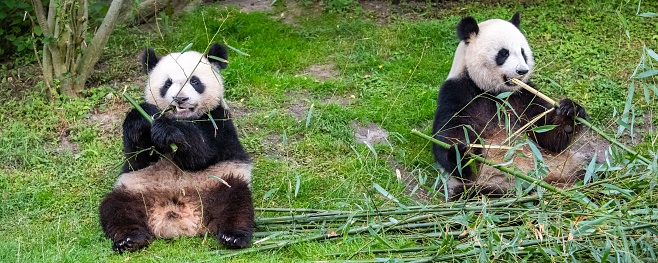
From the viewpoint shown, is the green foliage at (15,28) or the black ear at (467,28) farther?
the green foliage at (15,28)

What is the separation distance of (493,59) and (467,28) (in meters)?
0.37

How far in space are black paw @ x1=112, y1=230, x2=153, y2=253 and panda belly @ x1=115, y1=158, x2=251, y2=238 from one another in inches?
7.3

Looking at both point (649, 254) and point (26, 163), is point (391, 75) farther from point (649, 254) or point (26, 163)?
point (649, 254)

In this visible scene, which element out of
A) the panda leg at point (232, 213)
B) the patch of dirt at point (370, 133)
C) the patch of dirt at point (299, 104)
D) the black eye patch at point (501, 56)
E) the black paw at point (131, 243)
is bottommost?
the patch of dirt at point (299, 104)

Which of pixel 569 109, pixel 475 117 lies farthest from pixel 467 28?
pixel 569 109

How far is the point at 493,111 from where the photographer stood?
6.81 metres

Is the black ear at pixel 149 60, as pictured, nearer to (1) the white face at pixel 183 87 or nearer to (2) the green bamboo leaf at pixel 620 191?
(1) the white face at pixel 183 87

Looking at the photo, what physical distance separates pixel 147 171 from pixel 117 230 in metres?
0.65

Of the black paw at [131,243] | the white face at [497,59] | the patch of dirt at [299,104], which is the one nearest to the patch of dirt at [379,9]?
the patch of dirt at [299,104]

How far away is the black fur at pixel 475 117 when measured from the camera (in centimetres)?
645

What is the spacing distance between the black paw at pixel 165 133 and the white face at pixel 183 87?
0.97ft

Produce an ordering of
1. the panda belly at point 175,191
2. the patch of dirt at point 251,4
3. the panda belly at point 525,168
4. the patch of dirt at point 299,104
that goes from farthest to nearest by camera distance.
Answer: the patch of dirt at point 251,4, the patch of dirt at point 299,104, the panda belly at point 525,168, the panda belly at point 175,191

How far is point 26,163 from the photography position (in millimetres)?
7320

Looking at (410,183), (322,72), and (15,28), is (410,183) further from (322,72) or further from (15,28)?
(15,28)
